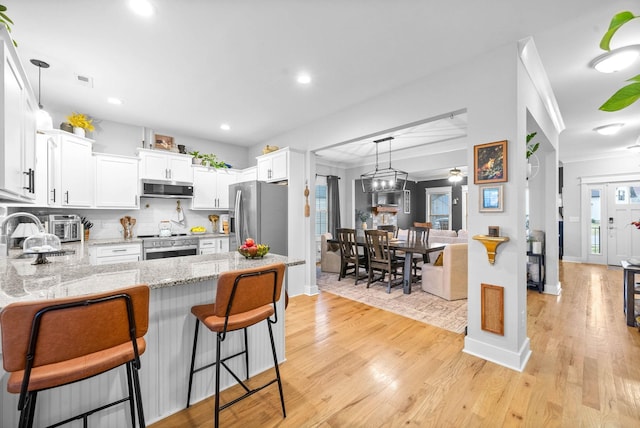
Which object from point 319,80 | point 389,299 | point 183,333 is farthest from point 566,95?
point 183,333

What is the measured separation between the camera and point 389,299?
412 centimetres

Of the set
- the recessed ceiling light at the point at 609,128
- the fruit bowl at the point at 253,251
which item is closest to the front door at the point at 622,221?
the recessed ceiling light at the point at 609,128

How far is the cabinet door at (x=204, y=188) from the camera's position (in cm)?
487

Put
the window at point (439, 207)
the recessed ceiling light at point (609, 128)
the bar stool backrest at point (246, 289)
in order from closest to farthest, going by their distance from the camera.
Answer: the bar stool backrest at point (246, 289) < the recessed ceiling light at point (609, 128) < the window at point (439, 207)

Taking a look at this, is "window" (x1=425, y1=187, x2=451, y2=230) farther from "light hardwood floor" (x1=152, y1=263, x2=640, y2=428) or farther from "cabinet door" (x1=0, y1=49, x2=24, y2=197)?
"cabinet door" (x1=0, y1=49, x2=24, y2=197)

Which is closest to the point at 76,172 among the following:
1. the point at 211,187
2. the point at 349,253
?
the point at 211,187

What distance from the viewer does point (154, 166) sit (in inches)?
173

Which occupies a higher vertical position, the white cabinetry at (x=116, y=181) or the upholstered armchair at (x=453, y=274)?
the white cabinetry at (x=116, y=181)

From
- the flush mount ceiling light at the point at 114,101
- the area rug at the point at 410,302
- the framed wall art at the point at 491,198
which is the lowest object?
the area rug at the point at 410,302

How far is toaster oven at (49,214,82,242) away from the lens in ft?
11.3

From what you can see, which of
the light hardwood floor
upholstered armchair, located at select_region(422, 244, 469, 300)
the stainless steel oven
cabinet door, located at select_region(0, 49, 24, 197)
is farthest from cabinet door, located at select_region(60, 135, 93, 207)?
upholstered armchair, located at select_region(422, 244, 469, 300)

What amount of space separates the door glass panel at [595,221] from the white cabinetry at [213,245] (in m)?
8.37

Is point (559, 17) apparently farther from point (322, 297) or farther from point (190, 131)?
point (190, 131)

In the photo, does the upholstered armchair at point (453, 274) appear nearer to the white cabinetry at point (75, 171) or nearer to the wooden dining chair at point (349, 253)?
the wooden dining chair at point (349, 253)
